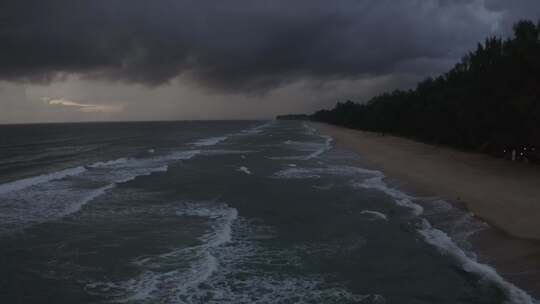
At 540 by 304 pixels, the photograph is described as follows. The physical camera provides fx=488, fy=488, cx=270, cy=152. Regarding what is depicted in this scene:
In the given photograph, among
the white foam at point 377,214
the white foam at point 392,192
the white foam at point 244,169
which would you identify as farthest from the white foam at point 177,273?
the white foam at point 244,169

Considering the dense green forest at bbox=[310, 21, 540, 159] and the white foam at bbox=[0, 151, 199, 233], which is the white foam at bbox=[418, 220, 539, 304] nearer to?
the white foam at bbox=[0, 151, 199, 233]

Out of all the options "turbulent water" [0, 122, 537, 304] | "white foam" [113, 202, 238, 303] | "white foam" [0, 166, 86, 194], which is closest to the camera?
"white foam" [113, 202, 238, 303]

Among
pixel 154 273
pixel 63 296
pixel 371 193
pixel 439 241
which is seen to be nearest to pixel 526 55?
pixel 371 193

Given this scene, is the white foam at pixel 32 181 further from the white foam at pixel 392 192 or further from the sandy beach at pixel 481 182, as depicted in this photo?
the sandy beach at pixel 481 182

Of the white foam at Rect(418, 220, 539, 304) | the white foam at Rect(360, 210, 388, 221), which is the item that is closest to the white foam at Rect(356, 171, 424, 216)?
the white foam at Rect(360, 210, 388, 221)

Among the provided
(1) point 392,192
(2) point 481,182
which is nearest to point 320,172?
(1) point 392,192

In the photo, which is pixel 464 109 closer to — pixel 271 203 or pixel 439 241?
pixel 271 203

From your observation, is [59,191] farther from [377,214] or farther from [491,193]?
[491,193]

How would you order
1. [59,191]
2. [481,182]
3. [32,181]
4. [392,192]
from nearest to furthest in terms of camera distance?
[392,192]
[481,182]
[59,191]
[32,181]
